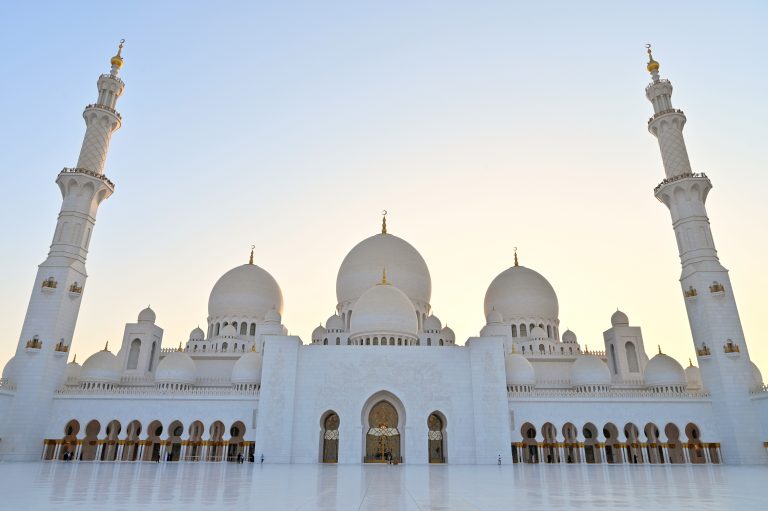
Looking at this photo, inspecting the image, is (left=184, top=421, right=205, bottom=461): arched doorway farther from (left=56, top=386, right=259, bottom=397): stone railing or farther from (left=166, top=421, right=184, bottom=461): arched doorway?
(left=56, top=386, right=259, bottom=397): stone railing

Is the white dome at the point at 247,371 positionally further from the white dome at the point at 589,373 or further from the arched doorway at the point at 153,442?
the white dome at the point at 589,373

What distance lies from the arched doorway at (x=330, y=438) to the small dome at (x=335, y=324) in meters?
7.37

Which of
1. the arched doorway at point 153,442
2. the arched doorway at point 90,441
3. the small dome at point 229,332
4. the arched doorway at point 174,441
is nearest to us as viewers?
the arched doorway at point 153,442

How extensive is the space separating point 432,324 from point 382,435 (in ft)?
29.4

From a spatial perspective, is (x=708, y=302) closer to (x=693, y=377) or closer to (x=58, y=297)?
(x=693, y=377)

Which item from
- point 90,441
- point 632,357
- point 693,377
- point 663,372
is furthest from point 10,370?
point 693,377

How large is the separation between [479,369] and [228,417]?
12.1 metres

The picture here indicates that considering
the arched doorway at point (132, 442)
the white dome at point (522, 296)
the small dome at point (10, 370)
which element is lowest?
the arched doorway at point (132, 442)

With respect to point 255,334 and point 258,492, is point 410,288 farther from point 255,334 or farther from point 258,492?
point 258,492

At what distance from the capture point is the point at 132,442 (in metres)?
23.0

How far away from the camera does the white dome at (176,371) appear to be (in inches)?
1016

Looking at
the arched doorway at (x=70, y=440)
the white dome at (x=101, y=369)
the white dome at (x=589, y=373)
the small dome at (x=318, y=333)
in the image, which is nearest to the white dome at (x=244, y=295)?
the small dome at (x=318, y=333)

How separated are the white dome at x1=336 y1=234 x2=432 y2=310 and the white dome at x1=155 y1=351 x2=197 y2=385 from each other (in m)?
9.84

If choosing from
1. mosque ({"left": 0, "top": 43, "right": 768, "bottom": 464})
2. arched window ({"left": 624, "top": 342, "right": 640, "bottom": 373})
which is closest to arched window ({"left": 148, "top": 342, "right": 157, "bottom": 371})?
mosque ({"left": 0, "top": 43, "right": 768, "bottom": 464})
